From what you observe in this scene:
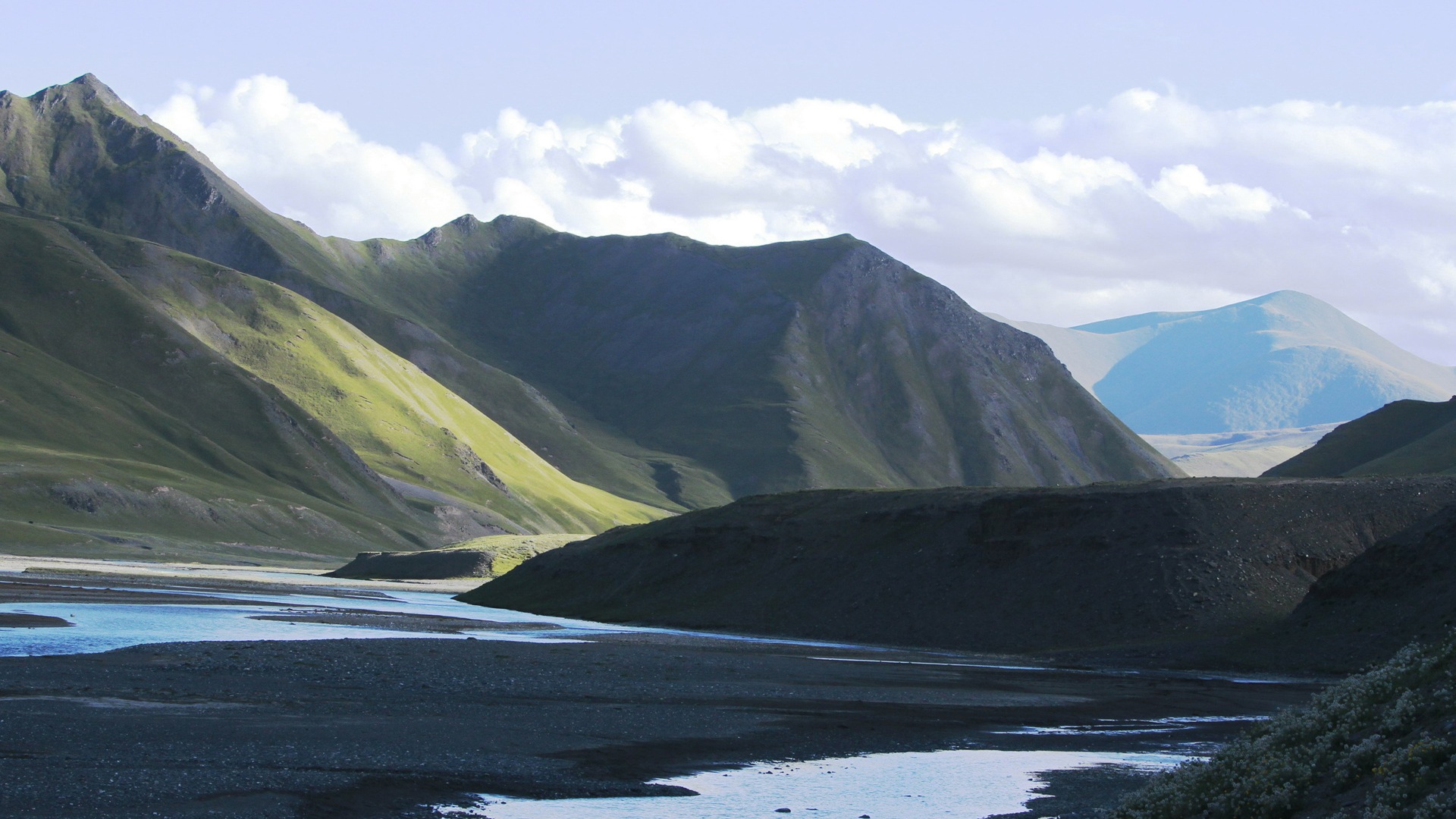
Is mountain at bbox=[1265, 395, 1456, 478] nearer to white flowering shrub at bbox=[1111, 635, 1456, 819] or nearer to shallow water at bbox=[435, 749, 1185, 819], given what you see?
shallow water at bbox=[435, 749, 1185, 819]

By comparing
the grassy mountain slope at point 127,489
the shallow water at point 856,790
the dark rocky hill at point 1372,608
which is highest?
the grassy mountain slope at point 127,489

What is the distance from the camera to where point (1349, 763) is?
17891mm

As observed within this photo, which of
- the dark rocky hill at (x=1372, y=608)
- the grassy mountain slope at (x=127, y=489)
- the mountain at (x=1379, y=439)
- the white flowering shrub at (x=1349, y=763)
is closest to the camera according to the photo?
the white flowering shrub at (x=1349, y=763)

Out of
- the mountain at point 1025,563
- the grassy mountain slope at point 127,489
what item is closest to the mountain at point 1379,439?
the mountain at point 1025,563

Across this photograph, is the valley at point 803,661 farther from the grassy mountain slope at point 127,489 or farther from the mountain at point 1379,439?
the grassy mountain slope at point 127,489

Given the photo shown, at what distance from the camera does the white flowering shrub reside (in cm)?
1611

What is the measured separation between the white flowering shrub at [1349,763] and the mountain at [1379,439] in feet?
351

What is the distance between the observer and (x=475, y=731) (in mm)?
32438

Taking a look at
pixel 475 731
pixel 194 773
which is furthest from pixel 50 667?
pixel 194 773

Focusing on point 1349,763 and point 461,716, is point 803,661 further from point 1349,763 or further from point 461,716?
point 1349,763

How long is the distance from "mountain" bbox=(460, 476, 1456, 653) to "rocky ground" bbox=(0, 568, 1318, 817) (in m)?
12.2

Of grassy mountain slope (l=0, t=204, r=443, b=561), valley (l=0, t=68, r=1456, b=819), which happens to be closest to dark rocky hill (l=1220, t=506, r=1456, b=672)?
valley (l=0, t=68, r=1456, b=819)

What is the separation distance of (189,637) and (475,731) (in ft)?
86.1

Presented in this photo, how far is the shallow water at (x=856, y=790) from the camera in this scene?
24.3 metres
